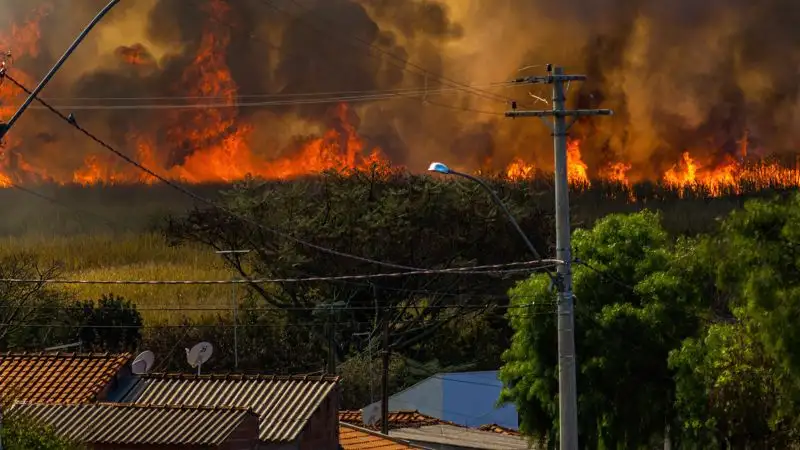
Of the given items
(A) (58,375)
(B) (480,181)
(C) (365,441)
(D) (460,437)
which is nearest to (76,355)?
(A) (58,375)

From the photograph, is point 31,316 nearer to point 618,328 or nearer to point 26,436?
point 618,328

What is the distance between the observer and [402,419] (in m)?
72.2

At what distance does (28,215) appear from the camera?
4707 inches

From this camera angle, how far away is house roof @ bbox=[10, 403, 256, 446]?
42188 millimetres

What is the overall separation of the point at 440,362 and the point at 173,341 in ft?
52.3

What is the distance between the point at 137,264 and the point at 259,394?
69.6m

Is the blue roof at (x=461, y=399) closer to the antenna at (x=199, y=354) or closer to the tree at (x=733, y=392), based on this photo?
the antenna at (x=199, y=354)

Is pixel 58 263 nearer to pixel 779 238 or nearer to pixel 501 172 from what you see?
pixel 501 172

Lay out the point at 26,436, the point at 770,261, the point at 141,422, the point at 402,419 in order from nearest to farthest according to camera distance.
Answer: the point at 770,261, the point at 26,436, the point at 141,422, the point at 402,419

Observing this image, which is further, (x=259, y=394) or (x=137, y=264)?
(x=137, y=264)

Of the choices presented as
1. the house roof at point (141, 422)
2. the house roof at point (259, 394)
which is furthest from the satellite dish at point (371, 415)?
the house roof at point (141, 422)

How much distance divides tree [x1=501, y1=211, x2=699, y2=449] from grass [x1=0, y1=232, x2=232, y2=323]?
5624cm

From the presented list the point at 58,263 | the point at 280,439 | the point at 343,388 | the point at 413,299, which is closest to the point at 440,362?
the point at 413,299

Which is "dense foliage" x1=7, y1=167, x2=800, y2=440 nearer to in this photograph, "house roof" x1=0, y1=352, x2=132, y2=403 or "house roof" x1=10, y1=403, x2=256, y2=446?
"house roof" x1=0, y1=352, x2=132, y2=403
